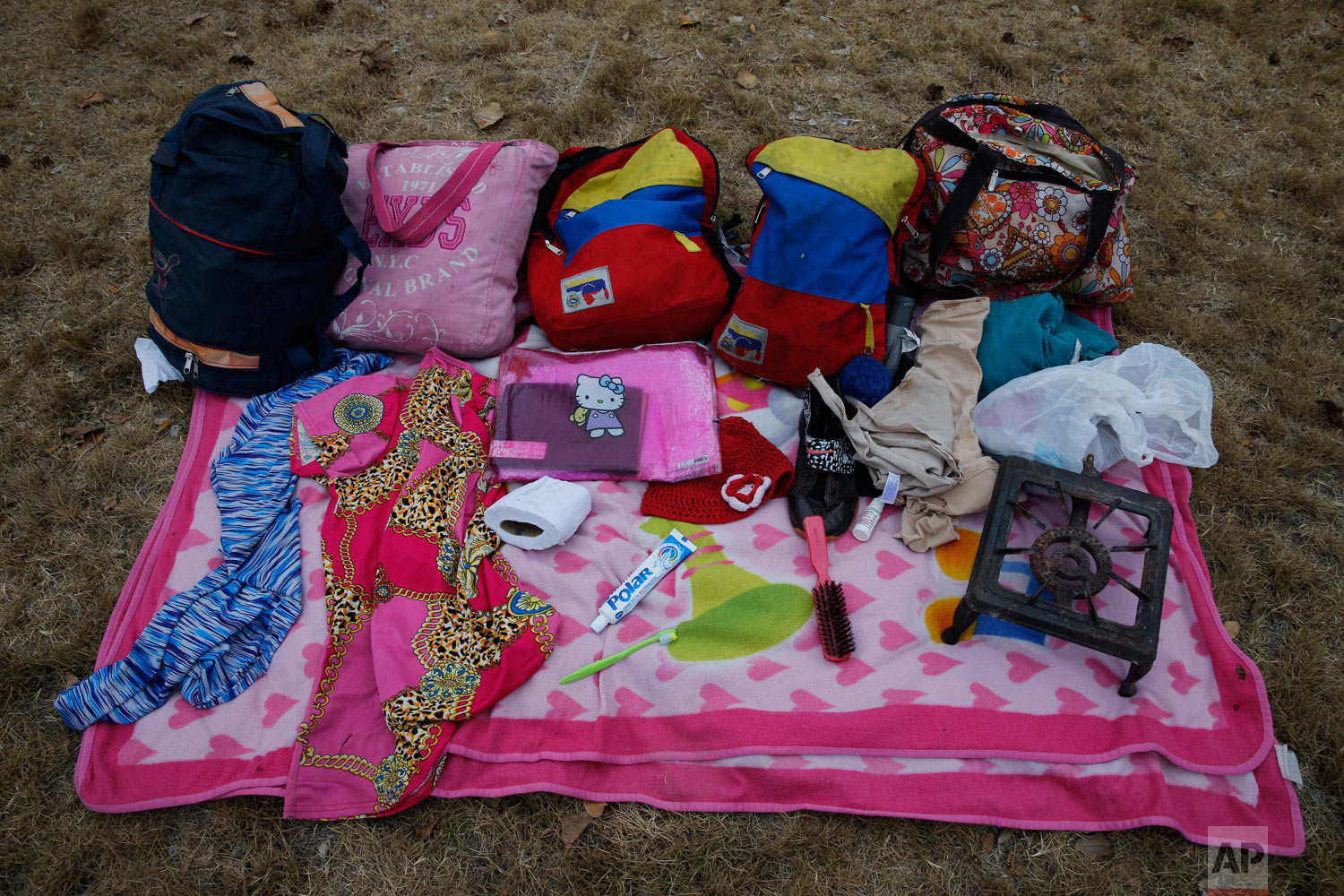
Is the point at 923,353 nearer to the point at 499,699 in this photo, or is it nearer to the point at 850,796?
the point at 850,796

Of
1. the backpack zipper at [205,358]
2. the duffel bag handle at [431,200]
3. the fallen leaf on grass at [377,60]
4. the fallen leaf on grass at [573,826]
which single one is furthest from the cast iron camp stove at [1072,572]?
the fallen leaf on grass at [377,60]

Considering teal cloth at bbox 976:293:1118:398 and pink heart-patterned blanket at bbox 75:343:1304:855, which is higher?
teal cloth at bbox 976:293:1118:398

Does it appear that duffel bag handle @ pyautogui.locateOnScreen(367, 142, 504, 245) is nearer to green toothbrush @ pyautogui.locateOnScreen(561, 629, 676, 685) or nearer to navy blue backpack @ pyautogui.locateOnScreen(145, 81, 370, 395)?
navy blue backpack @ pyautogui.locateOnScreen(145, 81, 370, 395)

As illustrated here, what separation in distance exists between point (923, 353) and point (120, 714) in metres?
2.92

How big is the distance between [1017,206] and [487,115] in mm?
2676

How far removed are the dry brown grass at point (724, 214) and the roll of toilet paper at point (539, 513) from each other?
79cm

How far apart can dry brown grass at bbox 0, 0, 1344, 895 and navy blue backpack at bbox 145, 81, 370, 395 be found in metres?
0.41

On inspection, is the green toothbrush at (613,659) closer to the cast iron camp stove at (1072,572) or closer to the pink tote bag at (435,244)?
the cast iron camp stove at (1072,572)

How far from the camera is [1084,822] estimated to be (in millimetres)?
1948

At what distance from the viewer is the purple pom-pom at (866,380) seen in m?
2.58

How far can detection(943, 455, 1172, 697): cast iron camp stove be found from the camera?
1.97 meters

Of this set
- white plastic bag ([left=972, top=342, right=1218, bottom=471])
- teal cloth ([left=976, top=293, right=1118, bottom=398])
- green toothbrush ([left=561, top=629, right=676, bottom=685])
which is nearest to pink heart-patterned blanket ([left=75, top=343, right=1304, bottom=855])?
green toothbrush ([left=561, top=629, right=676, bottom=685])
